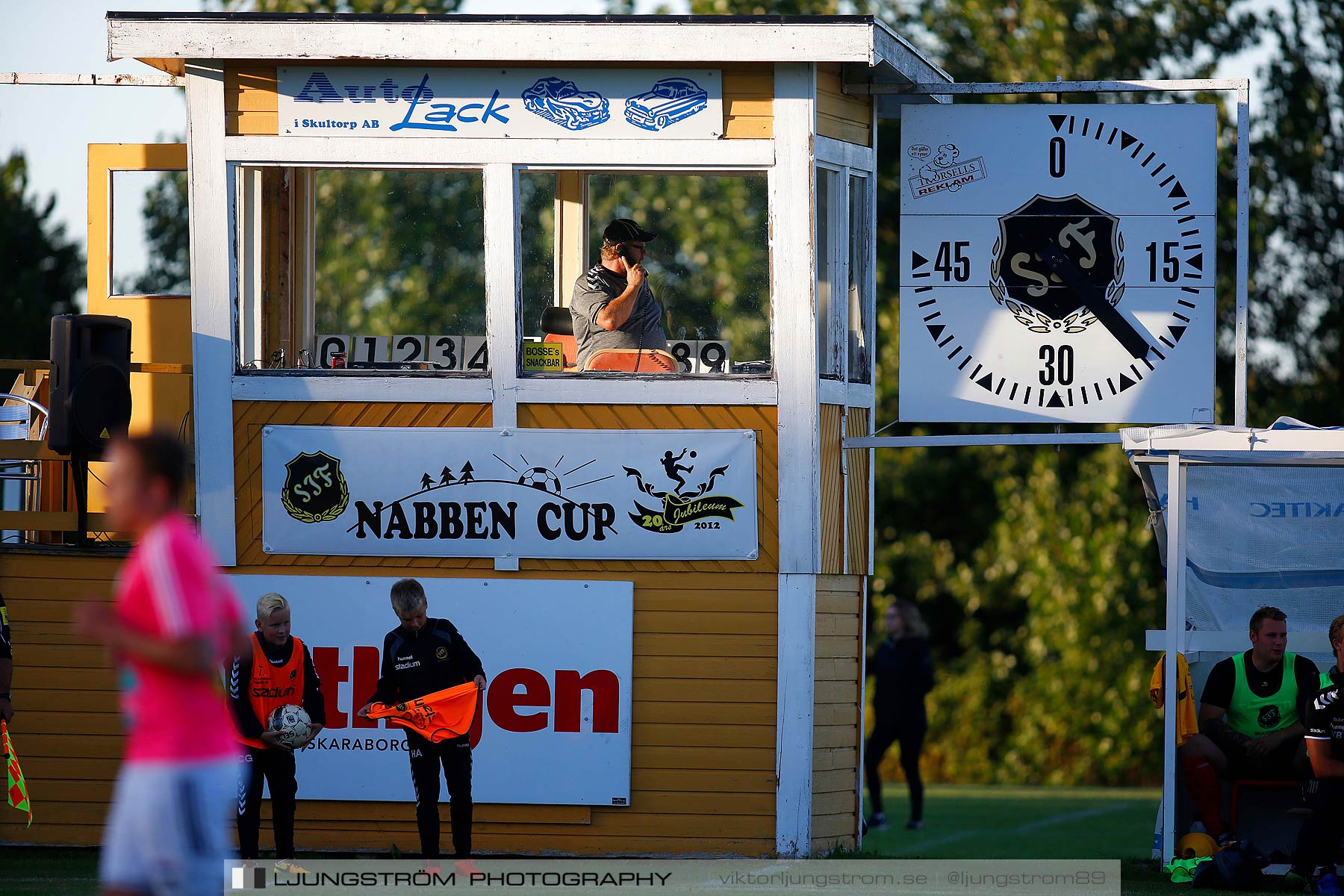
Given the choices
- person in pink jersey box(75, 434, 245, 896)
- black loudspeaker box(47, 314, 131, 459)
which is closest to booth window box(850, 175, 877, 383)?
black loudspeaker box(47, 314, 131, 459)

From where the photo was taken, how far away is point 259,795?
9.33 meters

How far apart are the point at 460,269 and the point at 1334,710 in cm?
605

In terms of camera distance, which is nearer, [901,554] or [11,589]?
[11,589]

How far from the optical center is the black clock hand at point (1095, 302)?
37.6 feet

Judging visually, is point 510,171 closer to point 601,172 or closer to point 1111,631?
point 601,172

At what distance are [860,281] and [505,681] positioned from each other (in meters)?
3.68

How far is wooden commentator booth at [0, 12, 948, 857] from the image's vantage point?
1097 centimetres

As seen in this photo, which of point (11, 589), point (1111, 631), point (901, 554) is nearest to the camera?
point (11, 589)

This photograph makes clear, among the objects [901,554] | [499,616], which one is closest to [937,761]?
[901,554]

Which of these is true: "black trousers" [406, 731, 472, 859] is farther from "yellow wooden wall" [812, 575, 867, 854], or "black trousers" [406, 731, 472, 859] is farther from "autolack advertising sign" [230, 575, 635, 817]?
"yellow wooden wall" [812, 575, 867, 854]

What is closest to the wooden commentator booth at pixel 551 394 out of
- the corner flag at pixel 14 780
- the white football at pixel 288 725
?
the corner flag at pixel 14 780

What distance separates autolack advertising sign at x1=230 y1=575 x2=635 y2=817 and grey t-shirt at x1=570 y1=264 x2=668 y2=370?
1586 mm

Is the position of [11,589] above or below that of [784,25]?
below

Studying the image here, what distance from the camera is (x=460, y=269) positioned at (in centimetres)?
1152
